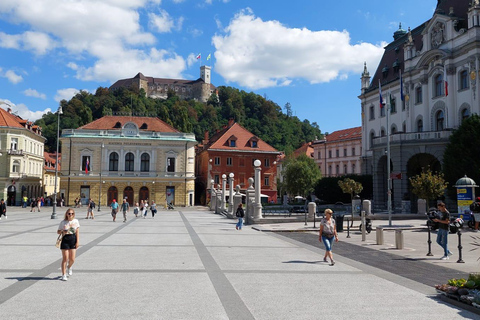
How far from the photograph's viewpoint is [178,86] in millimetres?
183500

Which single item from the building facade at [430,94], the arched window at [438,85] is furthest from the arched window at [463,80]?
the arched window at [438,85]

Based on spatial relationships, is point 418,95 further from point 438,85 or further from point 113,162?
point 113,162

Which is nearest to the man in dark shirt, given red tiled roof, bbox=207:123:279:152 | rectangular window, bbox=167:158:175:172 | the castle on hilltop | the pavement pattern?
the pavement pattern

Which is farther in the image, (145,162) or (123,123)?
(123,123)

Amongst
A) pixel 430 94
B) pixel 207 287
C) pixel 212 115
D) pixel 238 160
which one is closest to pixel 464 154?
pixel 430 94

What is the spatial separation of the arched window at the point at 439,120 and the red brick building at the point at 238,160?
2631 centimetres

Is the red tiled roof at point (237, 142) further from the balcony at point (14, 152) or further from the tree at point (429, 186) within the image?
the tree at point (429, 186)

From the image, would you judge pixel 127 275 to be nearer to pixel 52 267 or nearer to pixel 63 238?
pixel 63 238

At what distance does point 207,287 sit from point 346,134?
75.7m

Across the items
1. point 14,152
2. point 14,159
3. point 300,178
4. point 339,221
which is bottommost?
point 339,221

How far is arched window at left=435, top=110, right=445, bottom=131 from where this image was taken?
4199 centimetres

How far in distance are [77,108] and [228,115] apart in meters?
45.7

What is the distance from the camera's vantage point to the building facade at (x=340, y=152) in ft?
246

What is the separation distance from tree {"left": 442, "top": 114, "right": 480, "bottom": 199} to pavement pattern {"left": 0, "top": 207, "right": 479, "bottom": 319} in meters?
23.1
